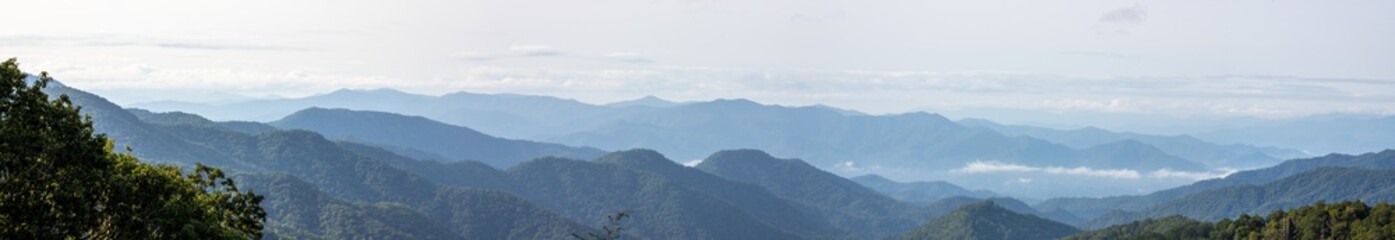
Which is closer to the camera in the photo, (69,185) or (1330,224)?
(69,185)

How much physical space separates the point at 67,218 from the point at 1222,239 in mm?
138805

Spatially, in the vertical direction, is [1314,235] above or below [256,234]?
below

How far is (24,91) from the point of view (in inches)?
1256

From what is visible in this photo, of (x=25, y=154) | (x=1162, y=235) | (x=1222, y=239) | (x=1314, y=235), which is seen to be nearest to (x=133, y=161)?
(x=25, y=154)

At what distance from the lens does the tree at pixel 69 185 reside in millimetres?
30688

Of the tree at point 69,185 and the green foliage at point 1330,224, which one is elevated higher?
the tree at point 69,185

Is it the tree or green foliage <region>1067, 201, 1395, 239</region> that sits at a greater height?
the tree

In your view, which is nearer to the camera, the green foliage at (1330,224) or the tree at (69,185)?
the tree at (69,185)

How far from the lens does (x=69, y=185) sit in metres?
31.8

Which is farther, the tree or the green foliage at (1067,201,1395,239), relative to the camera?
the green foliage at (1067,201,1395,239)

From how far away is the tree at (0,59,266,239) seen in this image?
101 ft

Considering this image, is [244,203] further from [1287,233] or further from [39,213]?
[1287,233]

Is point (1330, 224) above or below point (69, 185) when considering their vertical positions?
below

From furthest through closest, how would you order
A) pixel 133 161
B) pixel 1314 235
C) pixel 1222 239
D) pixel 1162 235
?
pixel 1162 235 < pixel 1222 239 < pixel 1314 235 < pixel 133 161
